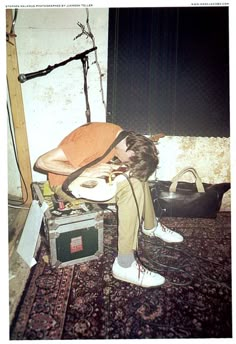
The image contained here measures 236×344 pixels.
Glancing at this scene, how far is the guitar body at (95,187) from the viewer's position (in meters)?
1.40

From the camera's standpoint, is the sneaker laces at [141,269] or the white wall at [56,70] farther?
the white wall at [56,70]

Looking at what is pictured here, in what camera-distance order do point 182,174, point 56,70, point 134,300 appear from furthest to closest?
point 182,174 < point 56,70 < point 134,300

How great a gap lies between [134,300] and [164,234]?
464mm

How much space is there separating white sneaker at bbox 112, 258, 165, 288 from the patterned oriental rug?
3 cm

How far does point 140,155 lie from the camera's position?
1479 mm

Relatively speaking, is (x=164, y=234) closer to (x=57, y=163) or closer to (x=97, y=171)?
(x=97, y=171)

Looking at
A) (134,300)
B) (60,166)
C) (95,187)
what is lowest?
(134,300)

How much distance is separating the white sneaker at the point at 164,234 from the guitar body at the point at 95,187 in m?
0.41

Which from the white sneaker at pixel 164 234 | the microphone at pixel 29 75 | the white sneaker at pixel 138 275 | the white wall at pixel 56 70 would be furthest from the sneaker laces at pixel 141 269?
the microphone at pixel 29 75

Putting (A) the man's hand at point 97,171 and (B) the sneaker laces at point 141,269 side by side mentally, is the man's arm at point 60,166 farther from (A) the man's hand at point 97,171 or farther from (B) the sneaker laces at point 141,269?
(B) the sneaker laces at point 141,269

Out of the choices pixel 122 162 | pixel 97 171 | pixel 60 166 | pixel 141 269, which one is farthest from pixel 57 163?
pixel 141 269

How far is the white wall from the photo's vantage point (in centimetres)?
148
